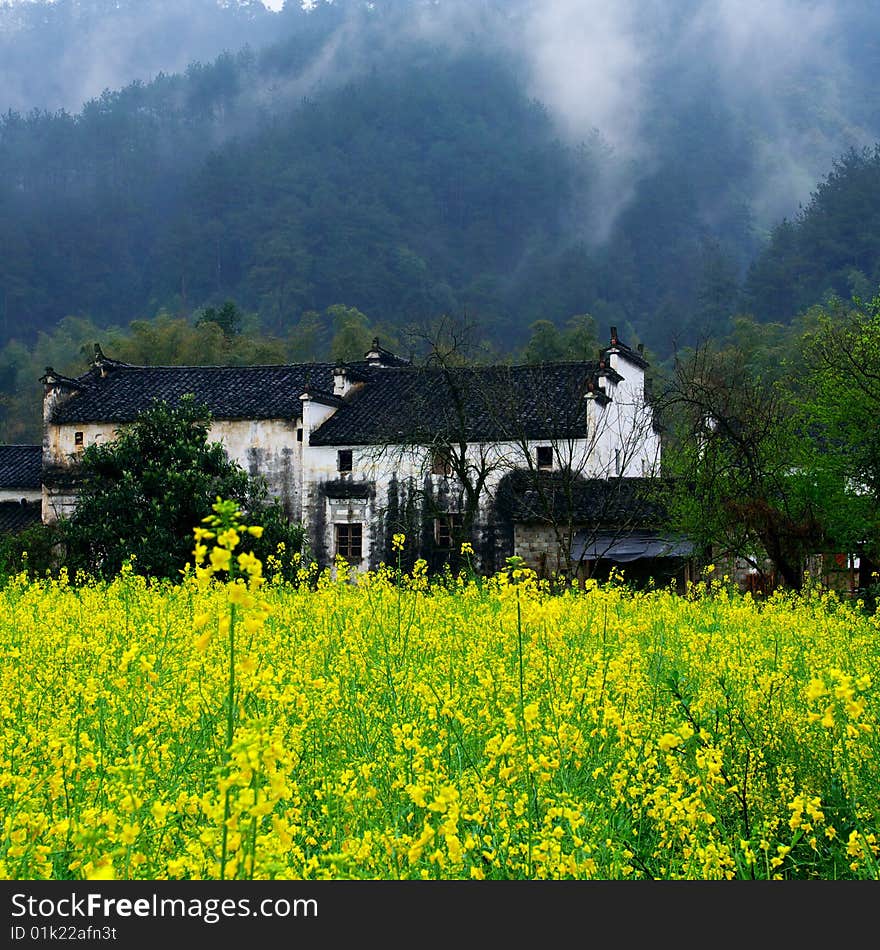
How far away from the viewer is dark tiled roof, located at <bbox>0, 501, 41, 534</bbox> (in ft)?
132

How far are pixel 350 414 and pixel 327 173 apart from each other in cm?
8694

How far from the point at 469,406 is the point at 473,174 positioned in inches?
3751

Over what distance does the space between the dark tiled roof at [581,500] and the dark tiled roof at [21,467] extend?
18.7 metres

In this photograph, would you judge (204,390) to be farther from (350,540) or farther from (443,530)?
(443,530)

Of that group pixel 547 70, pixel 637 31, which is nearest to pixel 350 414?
pixel 547 70

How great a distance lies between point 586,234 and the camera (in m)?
118

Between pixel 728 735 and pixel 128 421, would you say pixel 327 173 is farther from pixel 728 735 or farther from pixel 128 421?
pixel 728 735

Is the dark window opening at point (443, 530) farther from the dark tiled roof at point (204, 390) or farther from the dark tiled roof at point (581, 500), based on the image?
the dark tiled roof at point (204, 390)

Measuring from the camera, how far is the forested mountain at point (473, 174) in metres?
95.6

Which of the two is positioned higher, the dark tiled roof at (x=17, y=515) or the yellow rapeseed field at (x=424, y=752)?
the dark tiled roof at (x=17, y=515)

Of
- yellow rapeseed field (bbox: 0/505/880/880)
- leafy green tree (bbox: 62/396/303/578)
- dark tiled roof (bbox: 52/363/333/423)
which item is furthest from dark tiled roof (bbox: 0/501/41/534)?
yellow rapeseed field (bbox: 0/505/880/880)

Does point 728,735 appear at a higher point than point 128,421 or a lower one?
lower

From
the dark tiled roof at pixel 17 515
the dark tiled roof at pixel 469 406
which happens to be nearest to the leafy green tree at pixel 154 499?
the dark tiled roof at pixel 469 406

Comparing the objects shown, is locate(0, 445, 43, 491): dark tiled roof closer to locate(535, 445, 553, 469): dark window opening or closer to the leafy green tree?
the leafy green tree
